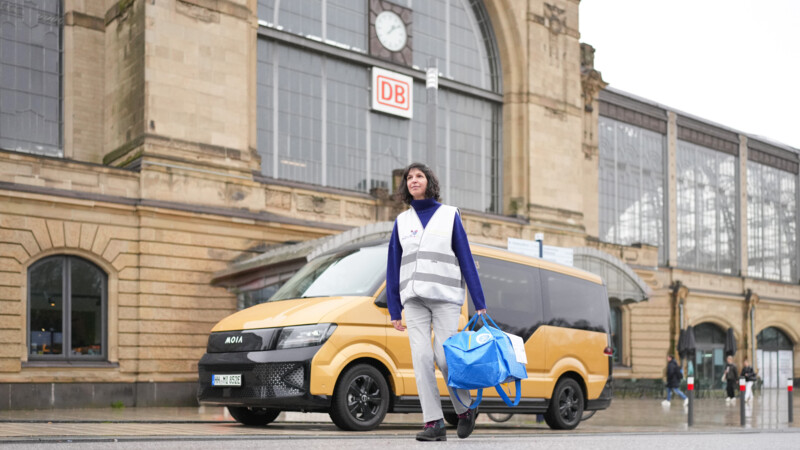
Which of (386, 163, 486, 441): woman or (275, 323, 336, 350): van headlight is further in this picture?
(275, 323, 336, 350): van headlight

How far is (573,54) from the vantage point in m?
34.8

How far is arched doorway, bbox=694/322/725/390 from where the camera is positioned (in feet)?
A: 140

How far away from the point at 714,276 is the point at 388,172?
21.4 m

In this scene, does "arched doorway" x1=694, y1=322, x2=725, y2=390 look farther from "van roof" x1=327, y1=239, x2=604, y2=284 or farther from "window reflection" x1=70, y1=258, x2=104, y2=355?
"van roof" x1=327, y1=239, x2=604, y2=284

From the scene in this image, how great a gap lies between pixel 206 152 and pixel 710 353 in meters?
28.1

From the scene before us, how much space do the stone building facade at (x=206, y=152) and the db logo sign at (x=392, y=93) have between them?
1.01 feet

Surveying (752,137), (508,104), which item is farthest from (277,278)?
(752,137)

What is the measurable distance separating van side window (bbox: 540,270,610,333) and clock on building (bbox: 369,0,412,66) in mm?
16499

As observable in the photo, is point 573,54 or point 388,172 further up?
point 573,54

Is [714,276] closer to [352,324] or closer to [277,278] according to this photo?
[277,278]

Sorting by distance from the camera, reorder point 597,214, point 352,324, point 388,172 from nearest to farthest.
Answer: point 352,324 < point 388,172 < point 597,214

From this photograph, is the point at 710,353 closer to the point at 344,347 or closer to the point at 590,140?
the point at 590,140

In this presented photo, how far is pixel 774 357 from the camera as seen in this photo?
158ft

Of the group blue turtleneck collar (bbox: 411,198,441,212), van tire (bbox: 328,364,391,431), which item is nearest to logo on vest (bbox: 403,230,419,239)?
blue turtleneck collar (bbox: 411,198,441,212)
